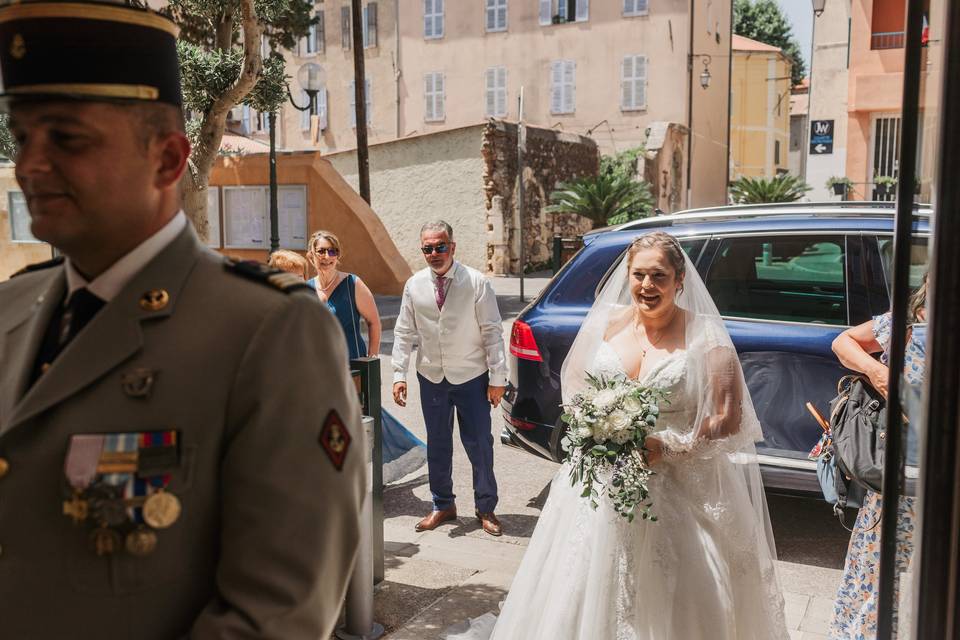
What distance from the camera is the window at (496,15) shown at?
34688 millimetres

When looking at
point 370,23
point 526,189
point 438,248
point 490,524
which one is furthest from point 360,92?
point 370,23

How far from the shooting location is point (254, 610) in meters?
1.44

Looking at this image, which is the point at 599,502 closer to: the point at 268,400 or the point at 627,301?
the point at 627,301

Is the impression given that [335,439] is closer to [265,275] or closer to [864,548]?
[265,275]

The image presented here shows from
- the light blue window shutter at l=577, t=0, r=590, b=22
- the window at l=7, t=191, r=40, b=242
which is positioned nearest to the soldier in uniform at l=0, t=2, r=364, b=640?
the window at l=7, t=191, r=40, b=242

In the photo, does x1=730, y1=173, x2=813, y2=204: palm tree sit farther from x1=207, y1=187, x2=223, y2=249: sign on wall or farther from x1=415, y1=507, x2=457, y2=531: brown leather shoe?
x1=415, y1=507, x2=457, y2=531: brown leather shoe

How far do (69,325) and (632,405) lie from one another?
8.05 ft

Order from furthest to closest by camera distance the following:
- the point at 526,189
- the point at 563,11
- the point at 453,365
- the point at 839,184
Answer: the point at 563,11
the point at 839,184
the point at 526,189
the point at 453,365

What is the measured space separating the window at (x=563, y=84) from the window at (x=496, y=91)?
186cm

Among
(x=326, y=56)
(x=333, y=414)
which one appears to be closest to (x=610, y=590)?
(x=333, y=414)

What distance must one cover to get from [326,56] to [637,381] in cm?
3635

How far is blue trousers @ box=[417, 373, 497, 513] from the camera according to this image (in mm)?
6051

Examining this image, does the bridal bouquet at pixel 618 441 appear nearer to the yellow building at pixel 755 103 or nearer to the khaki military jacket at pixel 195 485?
the khaki military jacket at pixel 195 485

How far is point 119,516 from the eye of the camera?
1.49m
